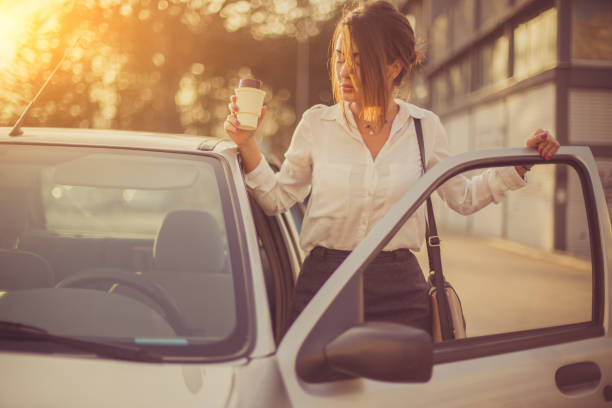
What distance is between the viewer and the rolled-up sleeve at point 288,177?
241 cm

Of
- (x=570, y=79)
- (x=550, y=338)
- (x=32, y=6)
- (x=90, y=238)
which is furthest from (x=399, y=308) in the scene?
(x=570, y=79)

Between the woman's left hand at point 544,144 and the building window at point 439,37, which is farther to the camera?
the building window at point 439,37

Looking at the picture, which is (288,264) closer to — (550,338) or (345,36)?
(345,36)

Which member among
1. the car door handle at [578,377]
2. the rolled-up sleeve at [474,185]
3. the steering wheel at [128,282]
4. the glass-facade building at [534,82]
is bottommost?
the car door handle at [578,377]

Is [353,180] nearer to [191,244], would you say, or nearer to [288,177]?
[288,177]

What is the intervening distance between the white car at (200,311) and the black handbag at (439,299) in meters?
0.21

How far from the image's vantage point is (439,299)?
91.0 inches

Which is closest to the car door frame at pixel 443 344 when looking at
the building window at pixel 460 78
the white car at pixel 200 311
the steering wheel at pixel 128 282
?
the white car at pixel 200 311

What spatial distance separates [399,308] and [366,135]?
1.97 ft

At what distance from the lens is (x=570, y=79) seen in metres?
16.6

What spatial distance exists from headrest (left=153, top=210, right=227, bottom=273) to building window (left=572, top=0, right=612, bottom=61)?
16160mm

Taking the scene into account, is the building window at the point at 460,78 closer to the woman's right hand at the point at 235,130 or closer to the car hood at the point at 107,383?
the woman's right hand at the point at 235,130

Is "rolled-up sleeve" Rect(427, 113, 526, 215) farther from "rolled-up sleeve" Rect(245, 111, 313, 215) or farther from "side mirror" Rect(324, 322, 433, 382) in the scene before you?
"side mirror" Rect(324, 322, 433, 382)

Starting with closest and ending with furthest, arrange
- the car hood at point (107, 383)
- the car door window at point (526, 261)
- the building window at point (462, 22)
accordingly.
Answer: the car hood at point (107, 383) → the car door window at point (526, 261) → the building window at point (462, 22)
